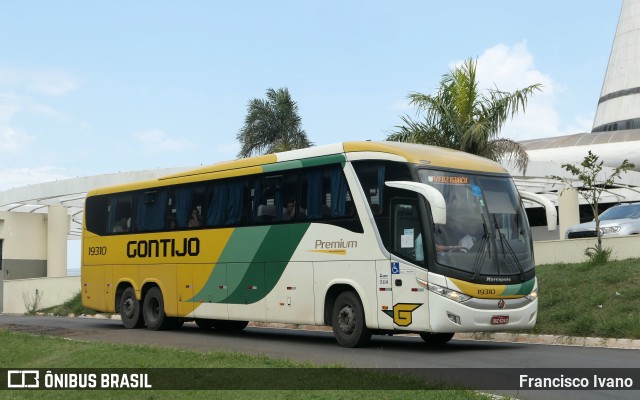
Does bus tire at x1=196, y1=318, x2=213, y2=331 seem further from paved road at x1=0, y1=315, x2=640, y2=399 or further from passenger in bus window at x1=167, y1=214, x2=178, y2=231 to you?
passenger in bus window at x1=167, y1=214, x2=178, y2=231

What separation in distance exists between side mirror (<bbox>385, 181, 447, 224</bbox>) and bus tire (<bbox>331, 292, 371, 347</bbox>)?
242cm

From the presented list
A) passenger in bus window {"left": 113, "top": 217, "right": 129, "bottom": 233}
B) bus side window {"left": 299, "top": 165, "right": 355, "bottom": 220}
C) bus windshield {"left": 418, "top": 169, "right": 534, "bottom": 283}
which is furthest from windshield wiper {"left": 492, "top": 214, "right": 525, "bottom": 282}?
passenger in bus window {"left": 113, "top": 217, "right": 129, "bottom": 233}

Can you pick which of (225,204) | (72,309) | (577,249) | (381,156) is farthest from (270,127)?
(381,156)

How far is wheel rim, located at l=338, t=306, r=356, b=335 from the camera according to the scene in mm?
16391

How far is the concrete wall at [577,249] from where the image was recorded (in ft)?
Answer: 81.9

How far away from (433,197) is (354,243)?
2250 mm

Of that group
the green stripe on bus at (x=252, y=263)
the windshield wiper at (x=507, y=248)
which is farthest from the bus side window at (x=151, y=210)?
the windshield wiper at (x=507, y=248)

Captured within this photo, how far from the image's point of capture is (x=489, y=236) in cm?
1559

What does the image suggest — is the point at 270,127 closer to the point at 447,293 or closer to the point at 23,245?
the point at 23,245

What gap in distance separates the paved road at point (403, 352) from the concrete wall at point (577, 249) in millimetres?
8265

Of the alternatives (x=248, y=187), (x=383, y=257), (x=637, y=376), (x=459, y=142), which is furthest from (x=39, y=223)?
(x=637, y=376)

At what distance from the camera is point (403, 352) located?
15.8m

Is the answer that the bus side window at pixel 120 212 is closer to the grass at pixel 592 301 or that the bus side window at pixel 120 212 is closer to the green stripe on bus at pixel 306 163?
the green stripe on bus at pixel 306 163

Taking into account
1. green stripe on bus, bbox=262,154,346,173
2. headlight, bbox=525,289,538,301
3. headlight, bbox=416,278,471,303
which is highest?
green stripe on bus, bbox=262,154,346,173
